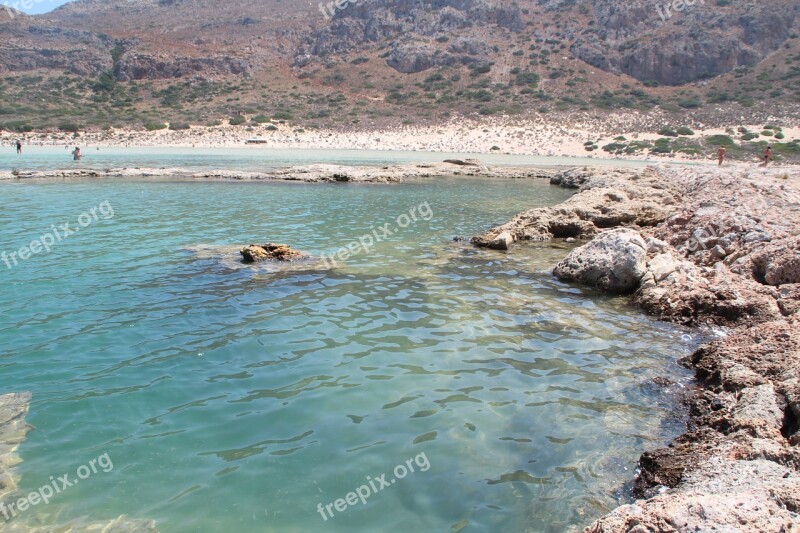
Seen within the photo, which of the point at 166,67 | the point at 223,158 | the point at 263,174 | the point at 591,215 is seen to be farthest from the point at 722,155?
the point at 166,67

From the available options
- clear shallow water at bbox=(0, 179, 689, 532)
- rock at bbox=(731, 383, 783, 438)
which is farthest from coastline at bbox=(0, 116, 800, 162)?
rock at bbox=(731, 383, 783, 438)

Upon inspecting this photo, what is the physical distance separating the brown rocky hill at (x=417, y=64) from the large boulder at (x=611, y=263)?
46324 millimetres

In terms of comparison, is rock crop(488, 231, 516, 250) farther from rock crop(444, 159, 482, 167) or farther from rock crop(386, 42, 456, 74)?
rock crop(386, 42, 456, 74)

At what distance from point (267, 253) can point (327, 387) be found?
5.35m

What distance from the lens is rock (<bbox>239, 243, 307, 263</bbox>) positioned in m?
10.1

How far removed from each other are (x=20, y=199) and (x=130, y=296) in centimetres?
1367

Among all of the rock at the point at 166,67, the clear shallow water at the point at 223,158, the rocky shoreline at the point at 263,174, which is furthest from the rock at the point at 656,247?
the rock at the point at 166,67

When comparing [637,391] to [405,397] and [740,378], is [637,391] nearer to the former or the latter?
[740,378]

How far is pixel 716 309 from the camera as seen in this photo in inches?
289

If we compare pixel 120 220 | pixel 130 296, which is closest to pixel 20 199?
pixel 120 220

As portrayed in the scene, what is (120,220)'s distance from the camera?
14.9 m

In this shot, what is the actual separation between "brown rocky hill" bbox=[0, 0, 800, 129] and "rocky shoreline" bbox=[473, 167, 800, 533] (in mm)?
42131

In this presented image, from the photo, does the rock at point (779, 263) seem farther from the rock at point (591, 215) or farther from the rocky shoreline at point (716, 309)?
the rock at point (591, 215)

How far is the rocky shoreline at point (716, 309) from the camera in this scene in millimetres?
2984
